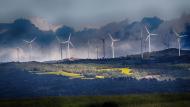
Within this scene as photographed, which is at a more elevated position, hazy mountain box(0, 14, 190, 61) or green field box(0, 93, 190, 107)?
hazy mountain box(0, 14, 190, 61)

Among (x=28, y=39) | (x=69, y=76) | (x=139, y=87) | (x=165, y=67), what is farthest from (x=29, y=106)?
(x=165, y=67)

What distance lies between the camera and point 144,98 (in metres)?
78.2

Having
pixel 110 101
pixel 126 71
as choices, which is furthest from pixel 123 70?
pixel 110 101

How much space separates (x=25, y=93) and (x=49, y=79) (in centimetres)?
723

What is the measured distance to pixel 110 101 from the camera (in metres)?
74.9

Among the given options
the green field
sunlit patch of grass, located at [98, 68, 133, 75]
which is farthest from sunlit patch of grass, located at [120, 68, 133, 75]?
the green field

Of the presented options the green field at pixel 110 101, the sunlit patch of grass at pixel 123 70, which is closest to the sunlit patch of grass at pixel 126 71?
the sunlit patch of grass at pixel 123 70

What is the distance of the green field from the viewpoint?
229 feet

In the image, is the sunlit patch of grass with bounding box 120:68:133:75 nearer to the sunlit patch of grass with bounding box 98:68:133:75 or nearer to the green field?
the sunlit patch of grass with bounding box 98:68:133:75

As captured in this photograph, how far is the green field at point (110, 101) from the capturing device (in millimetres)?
69938

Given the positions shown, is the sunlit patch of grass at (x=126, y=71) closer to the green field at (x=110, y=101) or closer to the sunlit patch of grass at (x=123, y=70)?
the sunlit patch of grass at (x=123, y=70)

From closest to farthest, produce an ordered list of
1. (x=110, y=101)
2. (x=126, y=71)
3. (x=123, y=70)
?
Result: (x=110, y=101), (x=123, y=70), (x=126, y=71)

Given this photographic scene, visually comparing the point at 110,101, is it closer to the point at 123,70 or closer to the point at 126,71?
the point at 123,70

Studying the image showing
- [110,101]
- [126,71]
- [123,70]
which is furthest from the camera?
[126,71]
